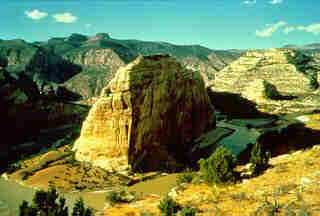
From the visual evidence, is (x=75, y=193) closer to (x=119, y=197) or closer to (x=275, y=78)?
(x=119, y=197)

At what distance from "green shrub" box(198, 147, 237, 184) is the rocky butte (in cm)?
906

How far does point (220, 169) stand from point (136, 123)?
11655mm

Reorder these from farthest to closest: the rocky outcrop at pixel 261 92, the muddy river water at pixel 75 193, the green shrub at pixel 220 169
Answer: the rocky outcrop at pixel 261 92 < the muddy river water at pixel 75 193 < the green shrub at pixel 220 169

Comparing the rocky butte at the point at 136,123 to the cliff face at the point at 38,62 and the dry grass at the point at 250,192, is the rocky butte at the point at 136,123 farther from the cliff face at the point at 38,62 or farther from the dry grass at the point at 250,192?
the cliff face at the point at 38,62

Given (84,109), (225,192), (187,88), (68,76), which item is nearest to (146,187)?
(225,192)

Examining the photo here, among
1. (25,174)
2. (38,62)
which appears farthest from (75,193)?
(38,62)

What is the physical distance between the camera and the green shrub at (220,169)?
20.5m

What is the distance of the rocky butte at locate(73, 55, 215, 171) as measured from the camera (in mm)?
28641

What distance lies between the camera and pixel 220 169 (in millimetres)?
20828

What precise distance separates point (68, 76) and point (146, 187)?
155 meters

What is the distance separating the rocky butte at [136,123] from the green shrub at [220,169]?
9.06 m

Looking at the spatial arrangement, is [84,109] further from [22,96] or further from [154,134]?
[154,134]

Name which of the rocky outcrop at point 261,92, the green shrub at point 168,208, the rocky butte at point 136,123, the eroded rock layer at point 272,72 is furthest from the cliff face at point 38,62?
the green shrub at point 168,208

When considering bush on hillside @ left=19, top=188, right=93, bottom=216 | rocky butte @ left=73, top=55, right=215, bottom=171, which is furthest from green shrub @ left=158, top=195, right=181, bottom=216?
rocky butte @ left=73, top=55, right=215, bottom=171
